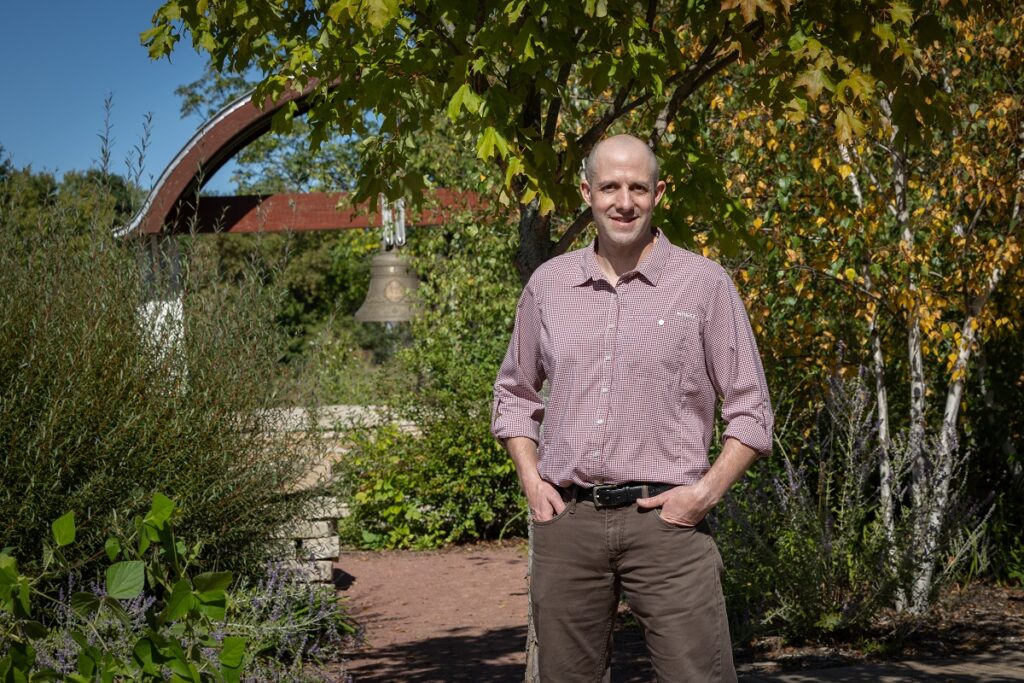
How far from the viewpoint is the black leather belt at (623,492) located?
277 centimetres

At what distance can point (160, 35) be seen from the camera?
193 inches

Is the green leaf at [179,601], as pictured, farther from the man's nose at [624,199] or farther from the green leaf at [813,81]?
the green leaf at [813,81]

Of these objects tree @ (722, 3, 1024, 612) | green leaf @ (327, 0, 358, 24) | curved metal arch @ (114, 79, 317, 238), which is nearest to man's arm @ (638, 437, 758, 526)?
green leaf @ (327, 0, 358, 24)

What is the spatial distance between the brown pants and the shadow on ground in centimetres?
283

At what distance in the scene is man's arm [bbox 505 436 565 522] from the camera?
9.46 ft

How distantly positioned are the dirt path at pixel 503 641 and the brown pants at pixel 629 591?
2.62 meters

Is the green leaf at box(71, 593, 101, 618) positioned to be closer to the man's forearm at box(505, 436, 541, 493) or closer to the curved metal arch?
the man's forearm at box(505, 436, 541, 493)

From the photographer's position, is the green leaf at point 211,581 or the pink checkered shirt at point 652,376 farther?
the pink checkered shirt at point 652,376

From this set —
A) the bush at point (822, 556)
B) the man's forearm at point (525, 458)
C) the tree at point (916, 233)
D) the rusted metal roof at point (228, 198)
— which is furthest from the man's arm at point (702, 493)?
the rusted metal roof at point (228, 198)

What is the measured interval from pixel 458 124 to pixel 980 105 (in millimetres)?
3562

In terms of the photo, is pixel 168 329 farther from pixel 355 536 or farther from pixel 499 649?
pixel 355 536

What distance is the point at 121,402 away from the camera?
5.27m

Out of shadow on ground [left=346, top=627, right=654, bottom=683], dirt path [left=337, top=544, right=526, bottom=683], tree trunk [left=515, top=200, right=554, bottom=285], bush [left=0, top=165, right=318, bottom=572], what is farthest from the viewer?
dirt path [left=337, top=544, right=526, bottom=683]

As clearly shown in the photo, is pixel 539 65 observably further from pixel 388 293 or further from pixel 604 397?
pixel 388 293
